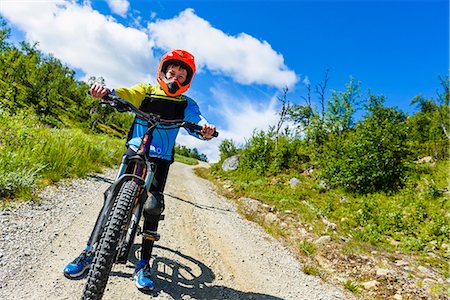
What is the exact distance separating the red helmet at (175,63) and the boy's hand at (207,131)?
0.84 meters

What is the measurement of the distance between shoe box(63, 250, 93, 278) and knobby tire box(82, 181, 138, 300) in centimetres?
91

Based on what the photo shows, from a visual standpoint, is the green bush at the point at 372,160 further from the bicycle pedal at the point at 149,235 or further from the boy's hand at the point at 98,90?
the boy's hand at the point at 98,90

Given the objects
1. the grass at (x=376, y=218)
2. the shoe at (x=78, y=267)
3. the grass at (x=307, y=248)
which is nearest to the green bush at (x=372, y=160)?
the grass at (x=376, y=218)

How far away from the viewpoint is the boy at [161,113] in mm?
3686

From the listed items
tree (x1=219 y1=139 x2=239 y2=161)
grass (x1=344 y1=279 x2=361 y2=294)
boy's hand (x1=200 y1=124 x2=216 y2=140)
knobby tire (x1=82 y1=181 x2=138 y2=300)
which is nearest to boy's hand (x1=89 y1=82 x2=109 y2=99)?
boy's hand (x1=200 y1=124 x2=216 y2=140)

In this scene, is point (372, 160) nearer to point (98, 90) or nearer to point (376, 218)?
point (376, 218)

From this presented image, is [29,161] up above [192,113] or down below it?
below

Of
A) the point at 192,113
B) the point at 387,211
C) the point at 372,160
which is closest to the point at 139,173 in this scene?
the point at 192,113

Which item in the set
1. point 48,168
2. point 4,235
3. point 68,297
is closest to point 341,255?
point 68,297

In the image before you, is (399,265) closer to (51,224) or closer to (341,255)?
(341,255)

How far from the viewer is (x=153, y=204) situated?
366cm

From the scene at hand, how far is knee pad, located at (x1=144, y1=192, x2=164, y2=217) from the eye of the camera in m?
3.65

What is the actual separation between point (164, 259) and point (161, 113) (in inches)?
97.4

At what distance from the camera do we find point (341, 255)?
6.75 m
